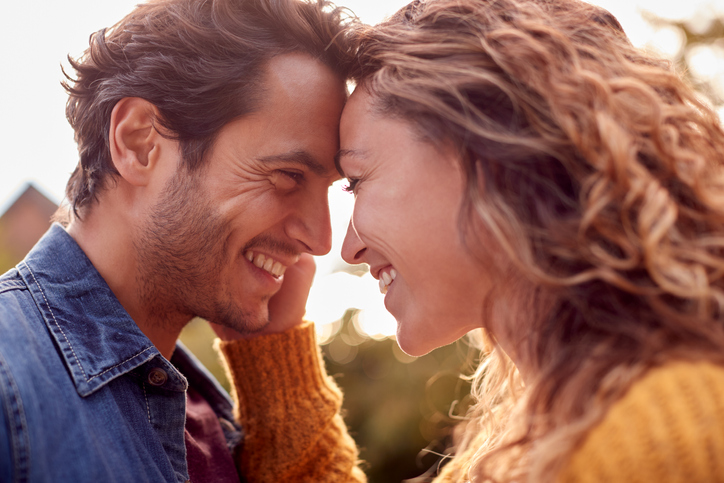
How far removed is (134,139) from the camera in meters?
2.17

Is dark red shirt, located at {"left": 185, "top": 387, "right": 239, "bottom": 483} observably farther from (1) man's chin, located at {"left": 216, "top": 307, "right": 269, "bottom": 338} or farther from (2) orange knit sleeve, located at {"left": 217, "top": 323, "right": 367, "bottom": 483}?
(1) man's chin, located at {"left": 216, "top": 307, "right": 269, "bottom": 338}

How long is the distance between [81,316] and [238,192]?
0.73 metres

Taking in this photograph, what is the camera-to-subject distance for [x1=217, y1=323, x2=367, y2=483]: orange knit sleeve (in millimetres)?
2348

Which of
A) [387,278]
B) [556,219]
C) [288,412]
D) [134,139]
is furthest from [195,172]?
[556,219]

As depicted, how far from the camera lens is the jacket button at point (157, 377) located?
1.82 meters

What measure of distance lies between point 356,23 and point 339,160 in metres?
0.63

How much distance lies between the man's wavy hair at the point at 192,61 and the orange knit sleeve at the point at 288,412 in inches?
37.2

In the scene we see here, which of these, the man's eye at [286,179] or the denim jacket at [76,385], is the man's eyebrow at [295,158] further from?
the denim jacket at [76,385]

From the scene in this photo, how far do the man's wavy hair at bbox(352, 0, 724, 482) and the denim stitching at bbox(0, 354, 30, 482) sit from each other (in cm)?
125

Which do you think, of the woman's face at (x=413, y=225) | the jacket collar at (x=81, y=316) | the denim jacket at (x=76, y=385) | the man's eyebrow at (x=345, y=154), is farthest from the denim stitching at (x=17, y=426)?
the man's eyebrow at (x=345, y=154)

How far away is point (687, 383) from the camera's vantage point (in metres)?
1.06

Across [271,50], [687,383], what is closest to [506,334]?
[687,383]

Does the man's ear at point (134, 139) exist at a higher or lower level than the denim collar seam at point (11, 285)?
higher

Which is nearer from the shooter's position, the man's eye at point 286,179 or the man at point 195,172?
the man at point 195,172
